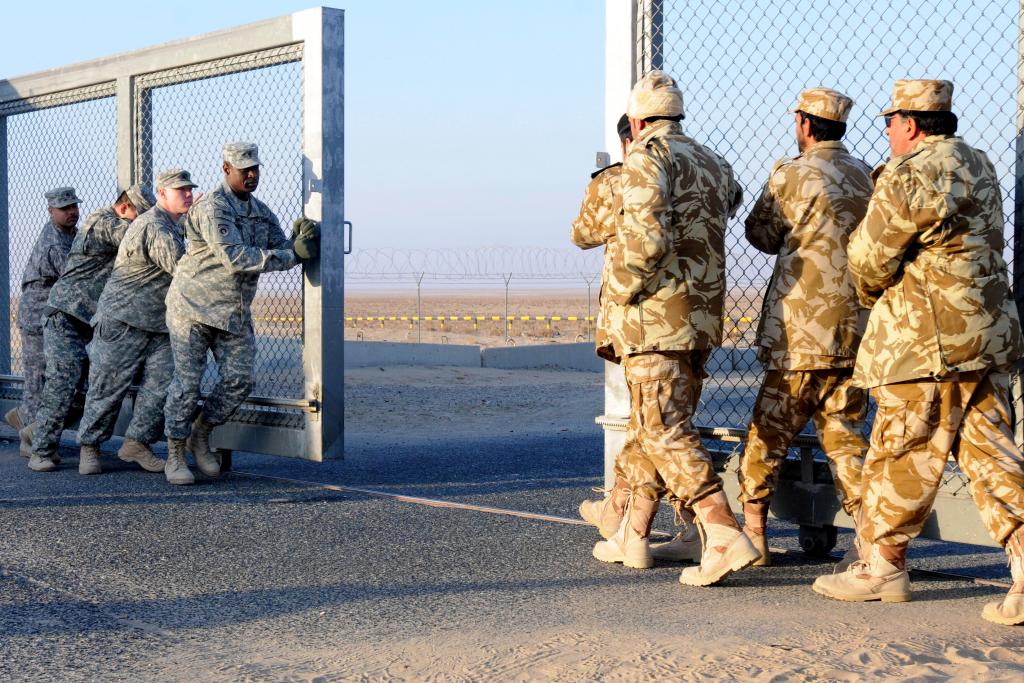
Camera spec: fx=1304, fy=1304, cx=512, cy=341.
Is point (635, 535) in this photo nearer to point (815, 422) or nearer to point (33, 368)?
point (815, 422)

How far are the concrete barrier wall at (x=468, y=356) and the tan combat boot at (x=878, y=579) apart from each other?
52.7 ft

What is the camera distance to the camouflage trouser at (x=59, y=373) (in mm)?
8414

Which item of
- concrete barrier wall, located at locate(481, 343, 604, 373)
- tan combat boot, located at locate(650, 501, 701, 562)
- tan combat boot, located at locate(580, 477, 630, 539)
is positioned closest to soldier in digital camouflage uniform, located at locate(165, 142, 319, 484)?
tan combat boot, located at locate(580, 477, 630, 539)

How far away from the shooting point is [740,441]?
584 centimetres

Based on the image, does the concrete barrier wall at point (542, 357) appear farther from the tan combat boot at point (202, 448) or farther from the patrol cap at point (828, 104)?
the patrol cap at point (828, 104)

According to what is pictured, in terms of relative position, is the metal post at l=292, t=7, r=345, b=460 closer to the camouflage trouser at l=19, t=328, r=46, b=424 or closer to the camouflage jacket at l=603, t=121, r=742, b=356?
the camouflage trouser at l=19, t=328, r=46, b=424

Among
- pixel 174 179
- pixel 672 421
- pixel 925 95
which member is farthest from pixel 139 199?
pixel 925 95

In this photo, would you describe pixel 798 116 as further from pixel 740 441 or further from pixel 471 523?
pixel 471 523

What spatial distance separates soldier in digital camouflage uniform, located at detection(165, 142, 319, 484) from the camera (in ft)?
24.3

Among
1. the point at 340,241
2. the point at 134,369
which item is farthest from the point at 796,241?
the point at 134,369

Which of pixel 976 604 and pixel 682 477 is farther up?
pixel 682 477

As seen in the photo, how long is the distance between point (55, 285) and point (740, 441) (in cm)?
495

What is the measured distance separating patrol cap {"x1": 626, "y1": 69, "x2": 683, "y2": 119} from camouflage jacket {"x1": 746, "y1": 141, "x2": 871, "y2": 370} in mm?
499

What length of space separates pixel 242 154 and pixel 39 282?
2403 millimetres
